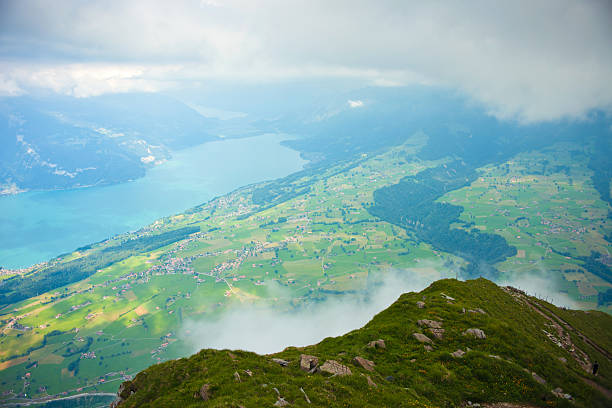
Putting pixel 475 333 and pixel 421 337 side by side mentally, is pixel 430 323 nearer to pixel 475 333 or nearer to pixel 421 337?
pixel 421 337

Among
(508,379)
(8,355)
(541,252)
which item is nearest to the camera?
(508,379)

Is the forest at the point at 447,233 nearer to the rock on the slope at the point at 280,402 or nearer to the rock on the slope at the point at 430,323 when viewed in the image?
the rock on the slope at the point at 430,323

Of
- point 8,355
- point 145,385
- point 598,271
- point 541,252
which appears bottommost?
point 598,271

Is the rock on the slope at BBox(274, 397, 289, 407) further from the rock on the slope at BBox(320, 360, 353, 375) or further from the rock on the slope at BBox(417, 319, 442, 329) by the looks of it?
the rock on the slope at BBox(417, 319, 442, 329)

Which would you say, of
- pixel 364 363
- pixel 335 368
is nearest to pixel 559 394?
pixel 364 363

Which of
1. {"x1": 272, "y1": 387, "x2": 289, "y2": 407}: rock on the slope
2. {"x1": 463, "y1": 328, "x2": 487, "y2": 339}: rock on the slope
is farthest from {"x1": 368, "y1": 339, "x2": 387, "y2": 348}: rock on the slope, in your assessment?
{"x1": 272, "y1": 387, "x2": 289, "y2": 407}: rock on the slope

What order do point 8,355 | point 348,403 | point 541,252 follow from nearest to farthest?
point 348,403
point 8,355
point 541,252

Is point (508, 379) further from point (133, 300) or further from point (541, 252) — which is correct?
point (541, 252)

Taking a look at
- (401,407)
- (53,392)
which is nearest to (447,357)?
(401,407)

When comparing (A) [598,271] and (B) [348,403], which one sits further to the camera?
(A) [598,271]
